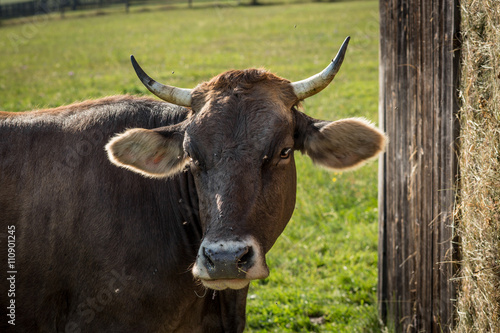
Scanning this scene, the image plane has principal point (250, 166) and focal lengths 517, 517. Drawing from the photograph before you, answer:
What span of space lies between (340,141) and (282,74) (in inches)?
458

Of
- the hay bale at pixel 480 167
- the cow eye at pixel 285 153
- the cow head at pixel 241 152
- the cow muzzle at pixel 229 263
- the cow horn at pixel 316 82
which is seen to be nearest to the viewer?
the cow muzzle at pixel 229 263

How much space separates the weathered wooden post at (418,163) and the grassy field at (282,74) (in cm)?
80

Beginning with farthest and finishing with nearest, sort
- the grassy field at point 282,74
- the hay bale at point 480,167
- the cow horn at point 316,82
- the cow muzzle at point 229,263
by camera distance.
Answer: the grassy field at point 282,74 → the cow horn at point 316,82 → the hay bale at point 480,167 → the cow muzzle at point 229,263

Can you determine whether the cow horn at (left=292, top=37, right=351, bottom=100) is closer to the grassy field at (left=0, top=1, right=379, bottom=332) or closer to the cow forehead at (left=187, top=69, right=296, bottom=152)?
the cow forehead at (left=187, top=69, right=296, bottom=152)

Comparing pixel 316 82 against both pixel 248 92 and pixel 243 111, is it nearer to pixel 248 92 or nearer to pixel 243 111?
pixel 248 92

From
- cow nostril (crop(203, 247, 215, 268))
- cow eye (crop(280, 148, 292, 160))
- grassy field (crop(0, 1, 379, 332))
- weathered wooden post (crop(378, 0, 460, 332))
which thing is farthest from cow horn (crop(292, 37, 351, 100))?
cow nostril (crop(203, 247, 215, 268))

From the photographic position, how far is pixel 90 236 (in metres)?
4.05

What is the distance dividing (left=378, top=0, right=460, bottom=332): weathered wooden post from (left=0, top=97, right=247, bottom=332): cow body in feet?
6.64

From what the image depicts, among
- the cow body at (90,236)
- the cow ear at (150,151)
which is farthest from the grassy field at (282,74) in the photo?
the cow body at (90,236)

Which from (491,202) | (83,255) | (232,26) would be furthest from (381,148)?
(232,26)

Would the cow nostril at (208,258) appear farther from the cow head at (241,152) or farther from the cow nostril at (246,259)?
the cow nostril at (246,259)

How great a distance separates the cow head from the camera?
3.46 m

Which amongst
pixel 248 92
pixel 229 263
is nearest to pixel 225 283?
pixel 229 263

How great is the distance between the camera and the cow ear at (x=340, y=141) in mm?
4145
